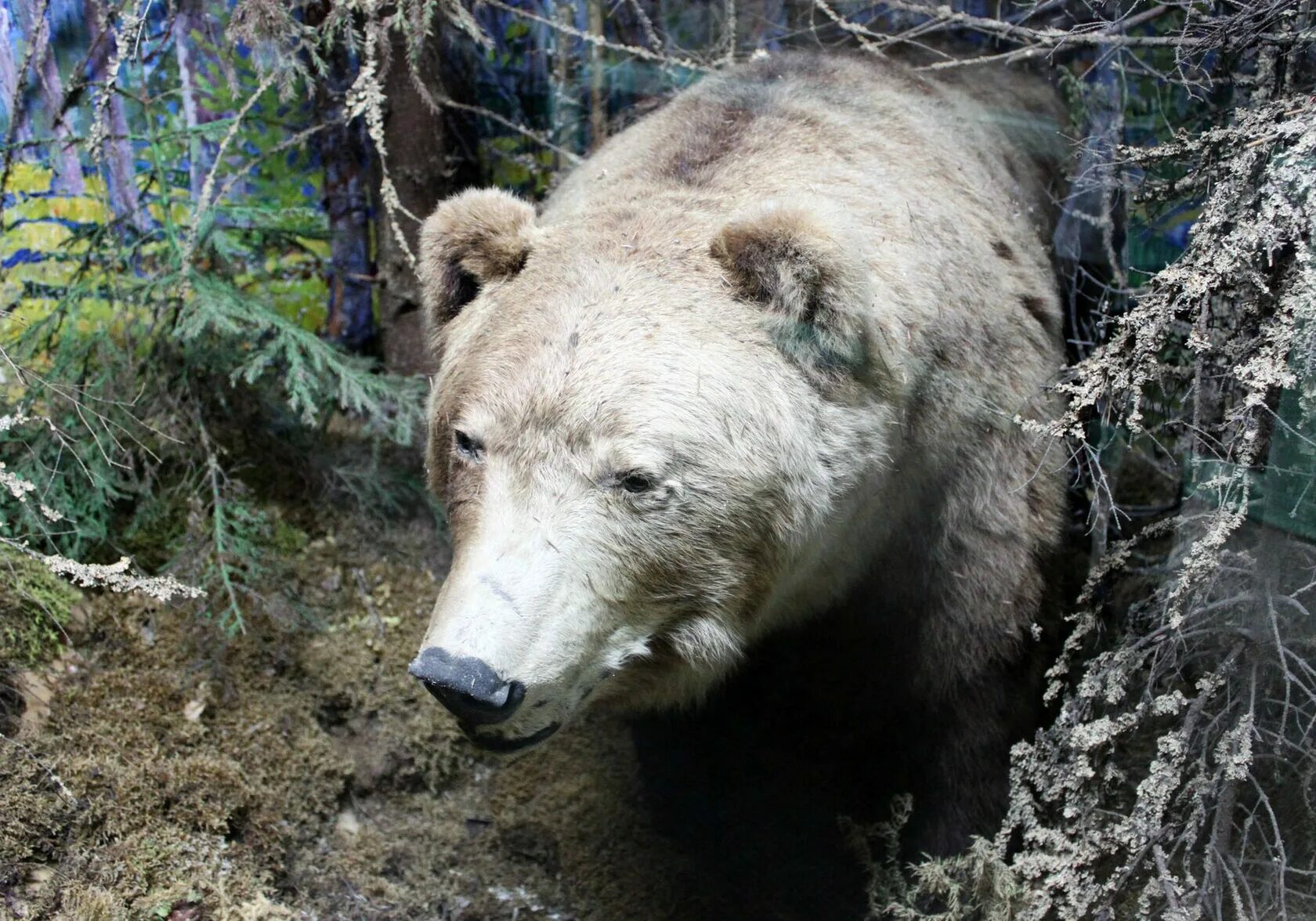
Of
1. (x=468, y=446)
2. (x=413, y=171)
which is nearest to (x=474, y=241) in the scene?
(x=468, y=446)

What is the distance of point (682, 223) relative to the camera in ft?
8.68

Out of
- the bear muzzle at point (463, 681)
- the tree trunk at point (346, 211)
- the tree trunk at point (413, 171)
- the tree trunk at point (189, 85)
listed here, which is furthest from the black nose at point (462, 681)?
the tree trunk at point (346, 211)

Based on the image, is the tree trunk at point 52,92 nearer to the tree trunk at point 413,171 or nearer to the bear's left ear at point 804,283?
the tree trunk at point 413,171

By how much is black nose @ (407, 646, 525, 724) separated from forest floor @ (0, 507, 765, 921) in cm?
120

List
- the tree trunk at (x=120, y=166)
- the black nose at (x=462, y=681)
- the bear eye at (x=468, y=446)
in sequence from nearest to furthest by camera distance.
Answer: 1. the black nose at (x=462, y=681)
2. the bear eye at (x=468, y=446)
3. the tree trunk at (x=120, y=166)

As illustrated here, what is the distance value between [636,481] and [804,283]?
0.58 metres

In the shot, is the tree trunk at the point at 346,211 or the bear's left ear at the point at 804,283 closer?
the bear's left ear at the point at 804,283

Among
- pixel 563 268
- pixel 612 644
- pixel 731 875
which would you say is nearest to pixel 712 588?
pixel 612 644

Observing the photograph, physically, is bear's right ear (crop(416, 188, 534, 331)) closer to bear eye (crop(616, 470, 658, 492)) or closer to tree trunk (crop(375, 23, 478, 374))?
bear eye (crop(616, 470, 658, 492))

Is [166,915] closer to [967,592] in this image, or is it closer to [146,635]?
[146,635]

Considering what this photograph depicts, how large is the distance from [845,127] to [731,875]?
2366 mm

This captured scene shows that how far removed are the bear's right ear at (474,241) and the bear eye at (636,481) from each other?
0.71 meters

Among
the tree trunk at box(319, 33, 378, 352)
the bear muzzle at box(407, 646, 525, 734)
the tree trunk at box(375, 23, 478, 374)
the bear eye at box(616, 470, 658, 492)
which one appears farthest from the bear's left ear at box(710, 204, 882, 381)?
the tree trunk at box(319, 33, 378, 352)

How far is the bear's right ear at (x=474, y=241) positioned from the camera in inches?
107
